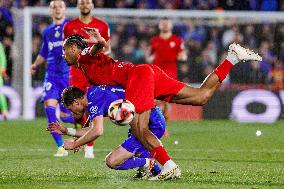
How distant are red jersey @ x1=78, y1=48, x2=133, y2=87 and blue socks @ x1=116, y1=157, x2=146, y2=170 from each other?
0.86 metres

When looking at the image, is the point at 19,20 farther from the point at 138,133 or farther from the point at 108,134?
the point at 138,133

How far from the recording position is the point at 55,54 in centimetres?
1507

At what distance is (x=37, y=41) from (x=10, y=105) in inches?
68.1

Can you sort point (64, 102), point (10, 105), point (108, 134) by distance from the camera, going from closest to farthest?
point (64, 102)
point (108, 134)
point (10, 105)

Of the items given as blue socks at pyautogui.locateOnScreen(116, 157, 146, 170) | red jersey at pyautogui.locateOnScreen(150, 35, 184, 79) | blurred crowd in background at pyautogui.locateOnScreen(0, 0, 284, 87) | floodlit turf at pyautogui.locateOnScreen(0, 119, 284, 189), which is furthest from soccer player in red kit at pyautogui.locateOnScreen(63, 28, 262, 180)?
blurred crowd in background at pyautogui.locateOnScreen(0, 0, 284, 87)

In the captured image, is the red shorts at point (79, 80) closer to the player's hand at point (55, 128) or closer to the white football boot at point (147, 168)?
the white football boot at point (147, 168)

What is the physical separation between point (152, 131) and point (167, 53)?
9.22 meters

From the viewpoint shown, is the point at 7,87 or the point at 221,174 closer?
the point at 221,174

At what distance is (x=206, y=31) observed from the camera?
936 inches

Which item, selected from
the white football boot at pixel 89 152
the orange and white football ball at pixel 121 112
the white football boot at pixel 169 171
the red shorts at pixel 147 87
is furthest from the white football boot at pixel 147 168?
the white football boot at pixel 89 152

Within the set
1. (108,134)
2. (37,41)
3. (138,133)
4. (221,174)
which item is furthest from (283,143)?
(37,41)

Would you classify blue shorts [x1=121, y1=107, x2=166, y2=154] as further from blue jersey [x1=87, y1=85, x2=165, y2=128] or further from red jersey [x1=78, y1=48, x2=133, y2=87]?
red jersey [x1=78, y1=48, x2=133, y2=87]

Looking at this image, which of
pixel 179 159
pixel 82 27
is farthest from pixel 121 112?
pixel 82 27

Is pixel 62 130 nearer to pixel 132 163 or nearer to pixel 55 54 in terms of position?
pixel 132 163
